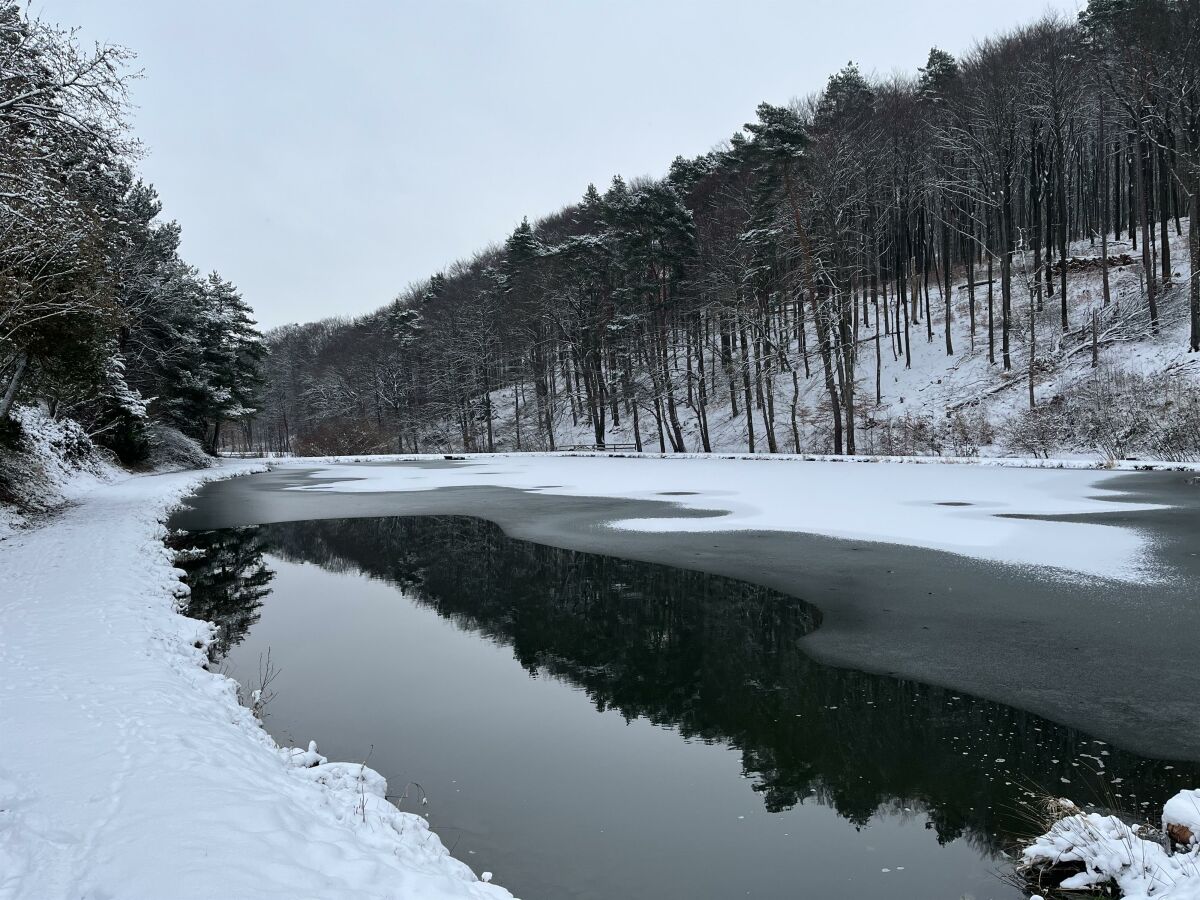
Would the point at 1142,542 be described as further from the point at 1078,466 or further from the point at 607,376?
the point at 607,376

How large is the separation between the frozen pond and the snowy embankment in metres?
0.56

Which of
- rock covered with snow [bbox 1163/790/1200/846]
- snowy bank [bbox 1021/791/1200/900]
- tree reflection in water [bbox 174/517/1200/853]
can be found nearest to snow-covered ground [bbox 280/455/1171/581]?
tree reflection in water [bbox 174/517/1200/853]

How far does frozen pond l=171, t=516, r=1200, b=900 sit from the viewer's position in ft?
13.0

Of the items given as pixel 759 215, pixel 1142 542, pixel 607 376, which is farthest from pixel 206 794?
pixel 607 376

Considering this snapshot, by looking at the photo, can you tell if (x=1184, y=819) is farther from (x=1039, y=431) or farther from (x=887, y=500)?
(x=1039, y=431)

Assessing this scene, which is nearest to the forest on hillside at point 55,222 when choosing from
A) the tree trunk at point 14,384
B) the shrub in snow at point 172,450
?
the tree trunk at point 14,384

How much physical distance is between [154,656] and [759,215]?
3056 centimetres

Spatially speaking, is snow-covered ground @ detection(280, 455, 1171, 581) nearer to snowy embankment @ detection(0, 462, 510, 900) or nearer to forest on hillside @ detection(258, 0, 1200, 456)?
forest on hillside @ detection(258, 0, 1200, 456)

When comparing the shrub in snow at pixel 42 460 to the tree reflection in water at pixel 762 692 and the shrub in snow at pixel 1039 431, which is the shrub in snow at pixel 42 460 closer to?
the tree reflection in water at pixel 762 692

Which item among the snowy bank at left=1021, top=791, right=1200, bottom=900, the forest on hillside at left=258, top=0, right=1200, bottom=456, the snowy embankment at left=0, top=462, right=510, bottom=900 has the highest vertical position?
the forest on hillside at left=258, top=0, right=1200, bottom=456

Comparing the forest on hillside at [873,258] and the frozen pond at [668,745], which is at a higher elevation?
the forest on hillside at [873,258]

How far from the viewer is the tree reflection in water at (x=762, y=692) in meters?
4.50

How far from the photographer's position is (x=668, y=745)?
17.6ft

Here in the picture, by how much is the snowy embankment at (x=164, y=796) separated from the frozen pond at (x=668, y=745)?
555 mm
